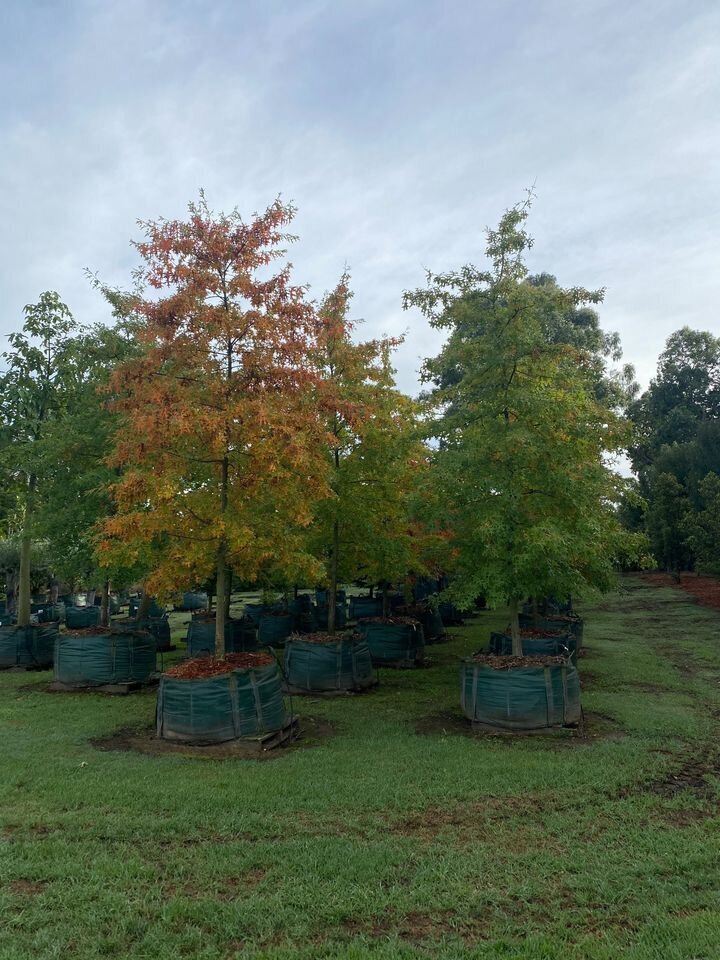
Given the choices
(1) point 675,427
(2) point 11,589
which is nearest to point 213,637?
(2) point 11,589

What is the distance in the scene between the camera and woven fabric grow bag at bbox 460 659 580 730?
8.98 metres

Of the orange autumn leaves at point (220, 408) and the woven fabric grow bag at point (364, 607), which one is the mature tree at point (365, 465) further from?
the woven fabric grow bag at point (364, 607)

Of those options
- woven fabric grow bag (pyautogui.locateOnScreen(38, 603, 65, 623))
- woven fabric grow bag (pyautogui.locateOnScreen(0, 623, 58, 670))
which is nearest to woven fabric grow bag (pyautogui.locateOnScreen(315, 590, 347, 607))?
woven fabric grow bag (pyautogui.locateOnScreen(38, 603, 65, 623))

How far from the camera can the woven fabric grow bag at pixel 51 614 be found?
85.4 ft

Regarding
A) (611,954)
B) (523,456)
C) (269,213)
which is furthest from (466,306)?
(611,954)

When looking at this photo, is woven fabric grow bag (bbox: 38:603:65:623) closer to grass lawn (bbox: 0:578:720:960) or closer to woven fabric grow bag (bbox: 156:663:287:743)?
grass lawn (bbox: 0:578:720:960)

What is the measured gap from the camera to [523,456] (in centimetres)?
962

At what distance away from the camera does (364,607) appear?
27.2m

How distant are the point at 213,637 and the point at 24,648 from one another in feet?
14.2

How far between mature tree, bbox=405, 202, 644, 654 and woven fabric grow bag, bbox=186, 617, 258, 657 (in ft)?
28.5

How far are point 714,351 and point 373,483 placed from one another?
4171 centimetres

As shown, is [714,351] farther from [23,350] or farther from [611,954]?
[611,954]

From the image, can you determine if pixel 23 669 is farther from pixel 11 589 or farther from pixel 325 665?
pixel 11 589

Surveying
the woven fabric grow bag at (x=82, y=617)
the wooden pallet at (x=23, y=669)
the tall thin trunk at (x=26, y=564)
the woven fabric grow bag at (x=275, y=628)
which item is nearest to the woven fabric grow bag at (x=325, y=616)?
the woven fabric grow bag at (x=275, y=628)
